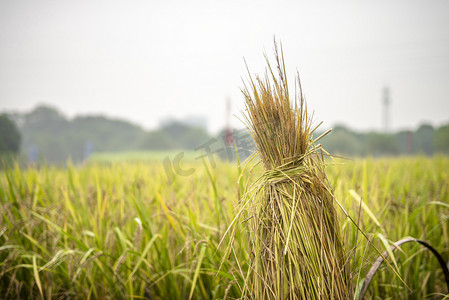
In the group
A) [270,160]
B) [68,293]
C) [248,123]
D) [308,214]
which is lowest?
[68,293]

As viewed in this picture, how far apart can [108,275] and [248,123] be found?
4.48 ft

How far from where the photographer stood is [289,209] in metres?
0.89

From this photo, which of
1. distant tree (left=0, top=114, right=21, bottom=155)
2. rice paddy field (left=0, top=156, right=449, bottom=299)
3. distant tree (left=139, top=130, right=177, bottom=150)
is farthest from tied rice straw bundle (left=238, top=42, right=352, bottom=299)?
distant tree (left=139, top=130, right=177, bottom=150)

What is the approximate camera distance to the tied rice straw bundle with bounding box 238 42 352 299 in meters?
0.89

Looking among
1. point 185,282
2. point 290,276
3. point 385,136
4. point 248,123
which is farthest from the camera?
point 385,136

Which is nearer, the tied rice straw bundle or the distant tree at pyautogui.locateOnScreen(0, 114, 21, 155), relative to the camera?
the tied rice straw bundle

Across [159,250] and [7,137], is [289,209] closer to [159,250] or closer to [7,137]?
[159,250]

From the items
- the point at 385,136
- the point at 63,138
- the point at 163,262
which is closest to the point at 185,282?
the point at 163,262

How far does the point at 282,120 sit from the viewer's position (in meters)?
0.91

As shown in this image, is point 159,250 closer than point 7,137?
Yes

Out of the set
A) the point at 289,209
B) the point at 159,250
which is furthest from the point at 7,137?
the point at 289,209

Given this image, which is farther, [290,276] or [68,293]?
[68,293]

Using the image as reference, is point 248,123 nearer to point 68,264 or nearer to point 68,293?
point 68,264

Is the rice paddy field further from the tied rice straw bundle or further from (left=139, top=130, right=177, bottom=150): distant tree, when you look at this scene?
(left=139, top=130, right=177, bottom=150): distant tree
